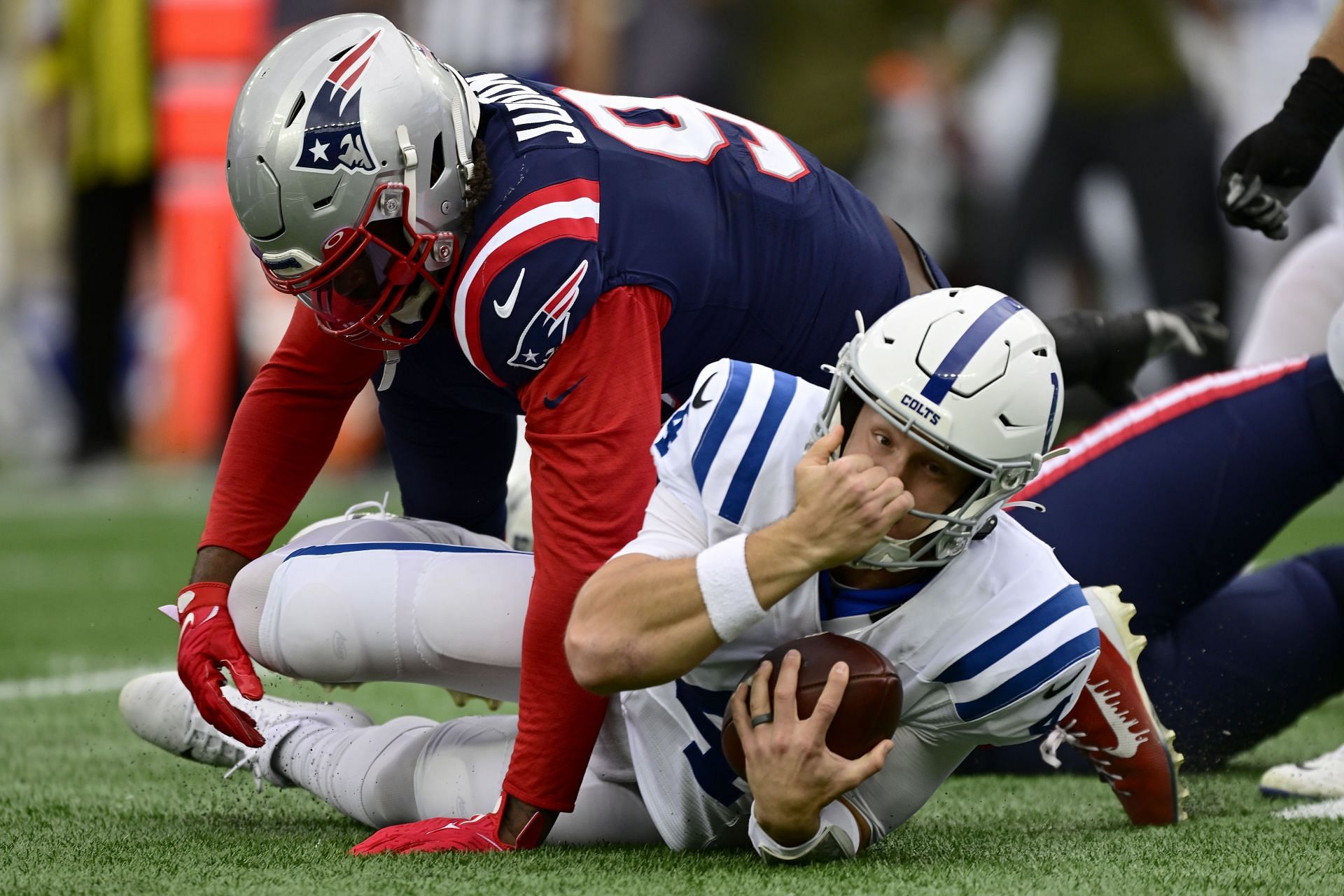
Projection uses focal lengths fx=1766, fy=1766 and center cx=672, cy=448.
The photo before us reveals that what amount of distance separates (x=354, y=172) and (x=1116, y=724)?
139 cm

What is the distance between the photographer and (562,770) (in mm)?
2414

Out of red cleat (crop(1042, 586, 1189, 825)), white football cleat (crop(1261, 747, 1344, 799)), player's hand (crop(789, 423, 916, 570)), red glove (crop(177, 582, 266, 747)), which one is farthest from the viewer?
white football cleat (crop(1261, 747, 1344, 799))

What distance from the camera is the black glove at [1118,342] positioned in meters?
3.52

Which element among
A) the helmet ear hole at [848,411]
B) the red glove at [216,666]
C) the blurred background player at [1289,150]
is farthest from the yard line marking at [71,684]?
the blurred background player at [1289,150]

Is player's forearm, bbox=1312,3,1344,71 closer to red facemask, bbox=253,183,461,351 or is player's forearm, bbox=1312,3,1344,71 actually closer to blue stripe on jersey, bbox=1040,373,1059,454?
blue stripe on jersey, bbox=1040,373,1059,454

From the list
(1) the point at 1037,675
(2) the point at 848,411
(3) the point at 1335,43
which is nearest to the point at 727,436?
(2) the point at 848,411

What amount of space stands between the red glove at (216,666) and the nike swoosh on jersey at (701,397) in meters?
0.89

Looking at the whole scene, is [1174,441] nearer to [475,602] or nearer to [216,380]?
[475,602]

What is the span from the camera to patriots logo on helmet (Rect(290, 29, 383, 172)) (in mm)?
2486

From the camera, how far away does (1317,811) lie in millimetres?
2742

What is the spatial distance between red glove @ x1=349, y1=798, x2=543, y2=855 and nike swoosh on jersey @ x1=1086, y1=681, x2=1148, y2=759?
2.85ft

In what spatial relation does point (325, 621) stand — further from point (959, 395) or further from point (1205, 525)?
point (1205, 525)

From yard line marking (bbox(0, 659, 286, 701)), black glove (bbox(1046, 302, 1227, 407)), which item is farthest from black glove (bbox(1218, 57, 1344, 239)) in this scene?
yard line marking (bbox(0, 659, 286, 701))

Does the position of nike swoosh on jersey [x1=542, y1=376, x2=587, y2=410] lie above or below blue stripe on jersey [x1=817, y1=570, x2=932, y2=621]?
above
